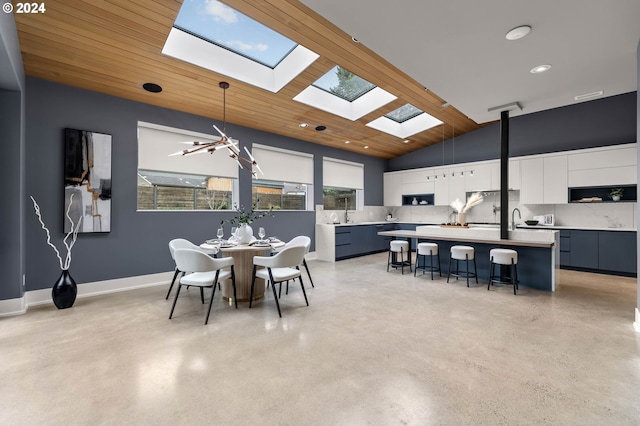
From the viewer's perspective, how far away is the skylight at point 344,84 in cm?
490

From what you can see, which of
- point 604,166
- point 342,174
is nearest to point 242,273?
point 342,174

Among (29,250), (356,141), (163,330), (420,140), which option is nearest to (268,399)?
(163,330)

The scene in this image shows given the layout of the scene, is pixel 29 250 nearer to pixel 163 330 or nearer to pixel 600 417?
pixel 163 330

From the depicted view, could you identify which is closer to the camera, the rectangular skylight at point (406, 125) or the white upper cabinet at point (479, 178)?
the rectangular skylight at point (406, 125)

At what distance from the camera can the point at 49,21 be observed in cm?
283

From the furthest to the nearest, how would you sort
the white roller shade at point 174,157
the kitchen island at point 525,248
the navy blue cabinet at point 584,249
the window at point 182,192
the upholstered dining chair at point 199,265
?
the navy blue cabinet at point 584,249 < the window at point 182,192 < the white roller shade at point 174,157 < the kitchen island at point 525,248 < the upholstered dining chair at point 199,265

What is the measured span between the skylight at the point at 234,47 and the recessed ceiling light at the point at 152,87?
2.41 ft

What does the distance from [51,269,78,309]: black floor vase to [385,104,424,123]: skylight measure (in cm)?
636

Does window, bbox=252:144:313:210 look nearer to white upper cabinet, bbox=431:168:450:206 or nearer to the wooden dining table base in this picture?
the wooden dining table base

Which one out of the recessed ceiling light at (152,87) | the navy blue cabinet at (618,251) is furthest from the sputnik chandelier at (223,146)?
the navy blue cabinet at (618,251)

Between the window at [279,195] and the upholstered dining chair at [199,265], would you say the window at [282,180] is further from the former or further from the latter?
the upholstered dining chair at [199,265]

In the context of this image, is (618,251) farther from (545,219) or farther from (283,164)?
(283,164)

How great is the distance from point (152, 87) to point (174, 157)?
42.7 inches

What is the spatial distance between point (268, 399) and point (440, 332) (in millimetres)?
1791
